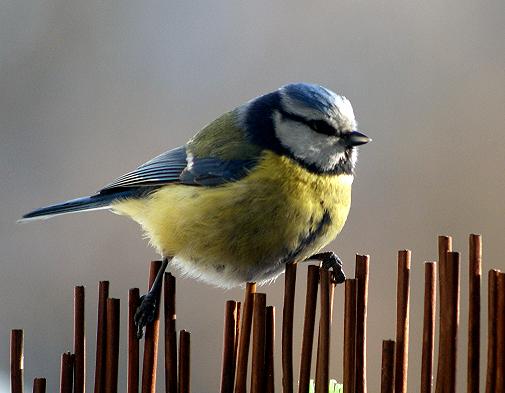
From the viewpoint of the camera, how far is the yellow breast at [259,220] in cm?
152

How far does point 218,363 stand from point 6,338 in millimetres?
815

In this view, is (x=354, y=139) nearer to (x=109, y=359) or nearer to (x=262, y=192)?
(x=262, y=192)

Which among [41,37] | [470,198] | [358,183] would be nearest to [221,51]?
[41,37]

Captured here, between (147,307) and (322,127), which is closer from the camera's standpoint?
(147,307)

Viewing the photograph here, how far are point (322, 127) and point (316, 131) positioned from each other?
2cm

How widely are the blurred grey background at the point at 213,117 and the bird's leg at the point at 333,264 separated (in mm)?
851

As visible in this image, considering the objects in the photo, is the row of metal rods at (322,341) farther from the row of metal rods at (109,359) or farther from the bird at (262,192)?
the bird at (262,192)

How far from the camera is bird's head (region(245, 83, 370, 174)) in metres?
1.61

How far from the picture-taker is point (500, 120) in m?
3.43

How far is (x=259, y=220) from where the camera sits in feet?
5.00

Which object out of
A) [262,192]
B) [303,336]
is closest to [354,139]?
[262,192]

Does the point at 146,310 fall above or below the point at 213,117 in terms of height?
below

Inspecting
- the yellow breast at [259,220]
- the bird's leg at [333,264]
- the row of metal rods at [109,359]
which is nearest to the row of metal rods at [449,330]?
the row of metal rods at [109,359]

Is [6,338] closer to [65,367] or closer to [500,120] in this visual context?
[500,120]
